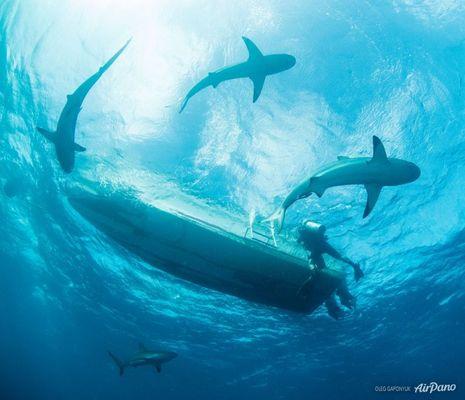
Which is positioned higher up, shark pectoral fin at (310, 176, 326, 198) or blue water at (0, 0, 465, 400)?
blue water at (0, 0, 465, 400)

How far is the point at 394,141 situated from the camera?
960 centimetres

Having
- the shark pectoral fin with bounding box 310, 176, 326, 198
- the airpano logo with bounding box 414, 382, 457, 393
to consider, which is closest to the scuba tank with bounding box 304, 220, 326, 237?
the shark pectoral fin with bounding box 310, 176, 326, 198

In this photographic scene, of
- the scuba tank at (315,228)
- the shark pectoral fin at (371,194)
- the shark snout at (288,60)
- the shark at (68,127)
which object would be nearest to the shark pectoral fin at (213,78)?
the shark snout at (288,60)

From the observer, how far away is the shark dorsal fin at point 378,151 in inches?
214

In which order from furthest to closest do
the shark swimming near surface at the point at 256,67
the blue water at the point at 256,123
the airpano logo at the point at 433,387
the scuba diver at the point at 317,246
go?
the airpano logo at the point at 433,387, the scuba diver at the point at 317,246, the blue water at the point at 256,123, the shark swimming near surface at the point at 256,67

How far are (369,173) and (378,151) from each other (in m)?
0.43

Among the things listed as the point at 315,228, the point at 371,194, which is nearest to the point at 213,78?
the point at 371,194

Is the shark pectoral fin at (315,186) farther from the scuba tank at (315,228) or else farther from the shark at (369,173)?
the scuba tank at (315,228)

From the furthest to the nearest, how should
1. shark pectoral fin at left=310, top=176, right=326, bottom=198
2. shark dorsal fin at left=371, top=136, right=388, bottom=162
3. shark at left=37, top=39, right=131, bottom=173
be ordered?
1. shark pectoral fin at left=310, top=176, right=326, bottom=198
2. shark at left=37, top=39, right=131, bottom=173
3. shark dorsal fin at left=371, top=136, right=388, bottom=162

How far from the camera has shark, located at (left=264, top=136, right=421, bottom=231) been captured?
18.0 feet

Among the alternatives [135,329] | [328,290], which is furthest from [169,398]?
[328,290]

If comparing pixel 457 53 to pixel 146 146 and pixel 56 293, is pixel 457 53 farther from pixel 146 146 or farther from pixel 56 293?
pixel 56 293

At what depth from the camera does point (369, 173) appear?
18.8ft

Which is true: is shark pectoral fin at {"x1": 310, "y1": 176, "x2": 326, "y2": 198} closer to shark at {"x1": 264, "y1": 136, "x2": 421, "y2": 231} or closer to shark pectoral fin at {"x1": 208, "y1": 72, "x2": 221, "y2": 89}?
shark at {"x1": 264, "y1": 136, "x2": 421, "y2": 231}
